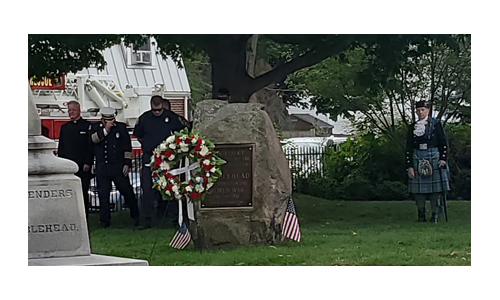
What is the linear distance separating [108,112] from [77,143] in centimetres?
42

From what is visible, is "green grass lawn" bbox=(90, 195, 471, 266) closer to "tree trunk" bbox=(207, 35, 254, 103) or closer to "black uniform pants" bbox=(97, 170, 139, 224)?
"black uniform pants" bbox=(97, 170, 139, 224)

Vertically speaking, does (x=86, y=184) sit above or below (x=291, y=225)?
above

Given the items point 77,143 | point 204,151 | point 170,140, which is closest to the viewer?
point 204,151

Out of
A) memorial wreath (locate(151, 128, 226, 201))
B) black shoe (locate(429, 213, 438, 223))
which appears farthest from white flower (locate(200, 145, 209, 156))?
black shoe (locate(429, 213, 438, 223))

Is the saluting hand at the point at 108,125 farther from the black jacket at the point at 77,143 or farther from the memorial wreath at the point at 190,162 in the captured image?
the memorial wreath at the point at 190,162

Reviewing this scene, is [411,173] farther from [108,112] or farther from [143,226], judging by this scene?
[108,112]

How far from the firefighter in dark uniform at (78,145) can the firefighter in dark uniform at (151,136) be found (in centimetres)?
49

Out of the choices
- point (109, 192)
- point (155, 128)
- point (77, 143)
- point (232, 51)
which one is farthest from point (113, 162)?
point (232, 51)

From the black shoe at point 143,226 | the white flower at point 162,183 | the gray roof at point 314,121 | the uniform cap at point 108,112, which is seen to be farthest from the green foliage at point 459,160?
the uniform cap at point 108,112

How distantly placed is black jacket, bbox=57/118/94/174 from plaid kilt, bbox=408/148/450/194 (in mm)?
3131

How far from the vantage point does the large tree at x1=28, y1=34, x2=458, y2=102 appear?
8.65 meters

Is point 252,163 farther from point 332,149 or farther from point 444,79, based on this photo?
point 444,79

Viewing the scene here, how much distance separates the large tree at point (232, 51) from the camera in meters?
8.65

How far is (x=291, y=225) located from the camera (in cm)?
902
